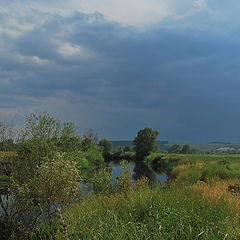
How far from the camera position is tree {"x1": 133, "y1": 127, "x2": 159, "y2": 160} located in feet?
257

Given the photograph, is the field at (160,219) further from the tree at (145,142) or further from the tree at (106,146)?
Result: the tree at (106,146)

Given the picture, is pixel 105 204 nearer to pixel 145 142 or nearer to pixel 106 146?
pixel 145 142

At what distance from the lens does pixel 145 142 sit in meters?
79.3

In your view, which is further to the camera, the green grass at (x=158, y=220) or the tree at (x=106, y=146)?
the tree at (x=106, y=146)

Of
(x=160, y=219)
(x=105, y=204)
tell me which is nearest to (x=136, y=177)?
(x=105, y=204)

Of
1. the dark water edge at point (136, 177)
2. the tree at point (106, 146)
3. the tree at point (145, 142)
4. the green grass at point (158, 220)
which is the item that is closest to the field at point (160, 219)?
the green grass at point (158, 220)

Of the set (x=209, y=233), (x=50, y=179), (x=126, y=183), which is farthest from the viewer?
(x=126, y=183)

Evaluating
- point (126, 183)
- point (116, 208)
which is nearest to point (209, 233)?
point (116, 208)

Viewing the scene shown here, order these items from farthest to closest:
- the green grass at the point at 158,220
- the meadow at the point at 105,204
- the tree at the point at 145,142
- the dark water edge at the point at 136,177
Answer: the tree at the point at 145,142 → the dark water edge at the point at 136,177 → the meadow at the point at 105,204 → the green grass at the point at 158,220

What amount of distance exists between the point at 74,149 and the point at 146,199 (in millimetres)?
16742

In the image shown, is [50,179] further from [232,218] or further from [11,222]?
[232,218]

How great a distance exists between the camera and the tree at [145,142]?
78.2 m

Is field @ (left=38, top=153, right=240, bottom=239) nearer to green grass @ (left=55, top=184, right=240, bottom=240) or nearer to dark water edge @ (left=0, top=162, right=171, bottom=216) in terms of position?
green grass @ (left=55, top=184, right=240, bottom=240)

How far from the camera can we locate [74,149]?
2308 centimetres
